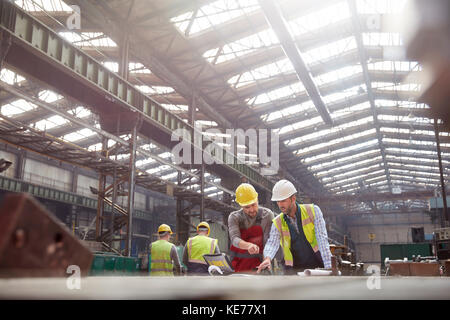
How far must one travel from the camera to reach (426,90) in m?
1.79

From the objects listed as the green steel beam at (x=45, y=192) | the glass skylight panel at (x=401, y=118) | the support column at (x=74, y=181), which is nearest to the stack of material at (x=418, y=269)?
the glass skylight panel at (x=401, y=118)

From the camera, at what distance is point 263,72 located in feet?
58.8

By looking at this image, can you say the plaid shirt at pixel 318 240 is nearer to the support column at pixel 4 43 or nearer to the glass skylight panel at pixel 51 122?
the support column at pixel 4 43

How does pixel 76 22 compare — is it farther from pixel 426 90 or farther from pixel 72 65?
pixel 426 90

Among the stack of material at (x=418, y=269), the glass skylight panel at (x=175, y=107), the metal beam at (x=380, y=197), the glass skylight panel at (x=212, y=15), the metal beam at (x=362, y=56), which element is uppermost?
the metal beam at (x=362, y=56)

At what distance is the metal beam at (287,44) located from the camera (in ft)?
39.8

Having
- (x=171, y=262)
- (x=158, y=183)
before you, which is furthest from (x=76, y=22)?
(x=171, y=262)

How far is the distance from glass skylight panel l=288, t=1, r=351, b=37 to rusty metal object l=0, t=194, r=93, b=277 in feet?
49.0

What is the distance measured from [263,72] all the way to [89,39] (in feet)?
25.5

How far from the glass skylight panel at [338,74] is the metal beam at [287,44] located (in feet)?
3.95

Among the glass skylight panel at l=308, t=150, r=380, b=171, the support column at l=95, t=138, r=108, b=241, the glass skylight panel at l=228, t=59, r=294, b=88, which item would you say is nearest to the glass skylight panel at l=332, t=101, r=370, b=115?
the glass skylight panel at l=228, t=59, r=294, b=88

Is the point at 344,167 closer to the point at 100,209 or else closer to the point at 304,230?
the point at 100,209

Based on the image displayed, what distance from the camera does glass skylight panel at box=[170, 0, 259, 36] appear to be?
13203mm
